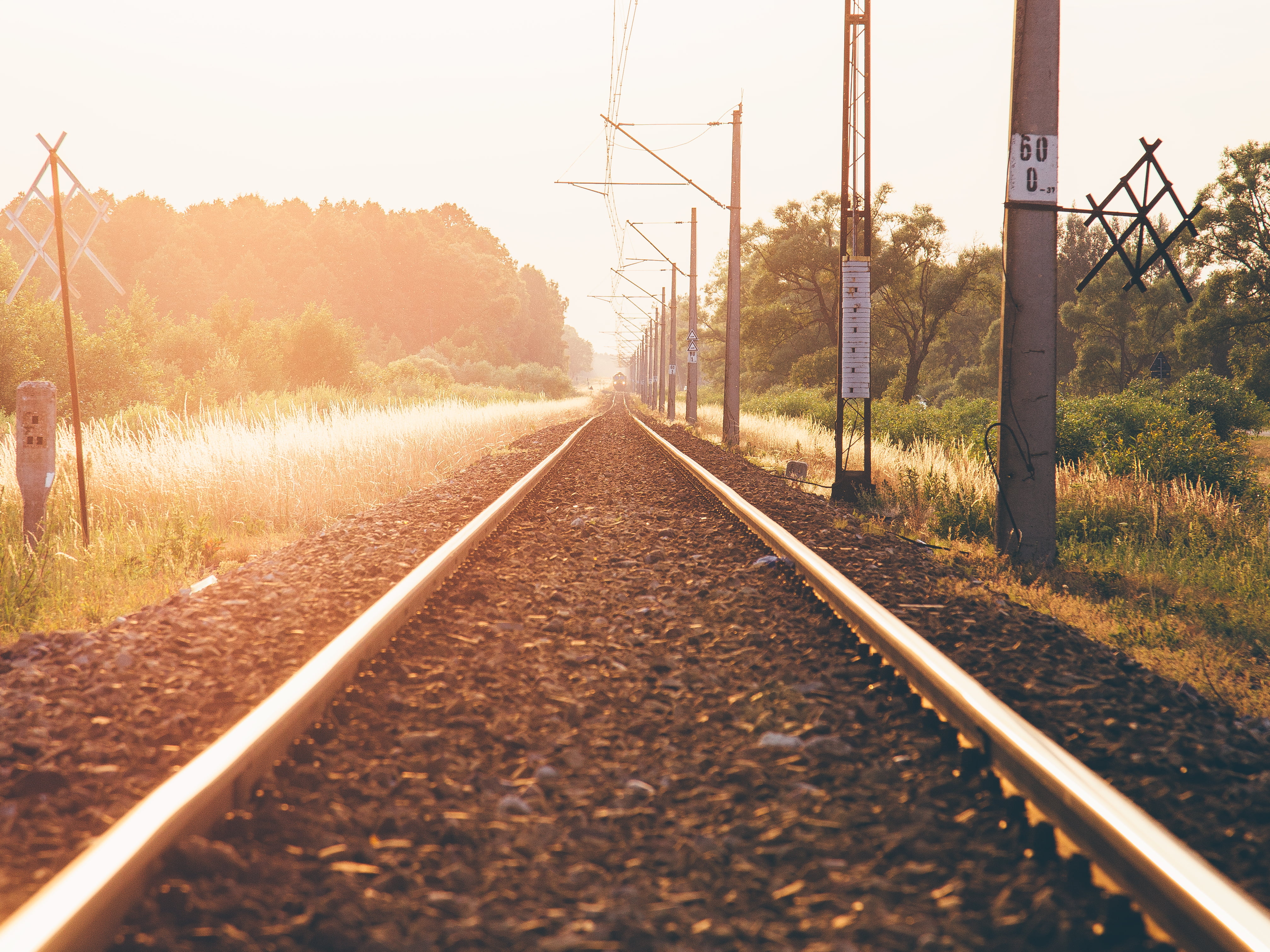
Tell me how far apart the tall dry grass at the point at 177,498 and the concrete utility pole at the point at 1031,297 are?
19.9 ft

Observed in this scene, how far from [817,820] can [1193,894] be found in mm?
844

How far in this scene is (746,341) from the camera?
162 feet

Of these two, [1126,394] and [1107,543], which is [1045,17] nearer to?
[1107,543]

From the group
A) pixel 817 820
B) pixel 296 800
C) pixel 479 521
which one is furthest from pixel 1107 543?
pixel 296 800

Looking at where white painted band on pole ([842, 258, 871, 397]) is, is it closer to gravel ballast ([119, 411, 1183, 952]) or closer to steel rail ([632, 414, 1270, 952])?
gravel ballast ([119, 411, 1183, 952])

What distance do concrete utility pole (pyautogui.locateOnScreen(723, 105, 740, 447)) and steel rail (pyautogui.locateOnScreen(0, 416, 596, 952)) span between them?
1762cm

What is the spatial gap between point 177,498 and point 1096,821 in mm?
8711

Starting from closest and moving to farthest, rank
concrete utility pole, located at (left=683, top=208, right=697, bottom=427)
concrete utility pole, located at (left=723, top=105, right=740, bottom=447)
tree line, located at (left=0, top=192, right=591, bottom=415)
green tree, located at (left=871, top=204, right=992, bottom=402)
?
concrete utility pole, located at (left=723, top=105, right=740, bottom=447)
tree line, located at (left=0, top=192, right=591, bottom=415)
concrete utility pole, located at (left=683, top=208, right=697, bottom=427)
green tree, located at (left=871, top=204, right=992, bottom=402)

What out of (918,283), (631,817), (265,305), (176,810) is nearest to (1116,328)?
(918,283)

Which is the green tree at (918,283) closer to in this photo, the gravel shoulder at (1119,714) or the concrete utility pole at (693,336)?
the concrete utility pole at (693,336)

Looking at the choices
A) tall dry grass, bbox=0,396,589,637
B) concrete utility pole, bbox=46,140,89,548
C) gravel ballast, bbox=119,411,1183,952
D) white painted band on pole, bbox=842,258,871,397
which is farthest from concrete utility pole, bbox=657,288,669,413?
gravel ballast, bbox=119,411,1183,952

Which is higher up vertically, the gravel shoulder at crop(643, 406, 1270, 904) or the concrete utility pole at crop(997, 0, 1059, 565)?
the concrete utility pole at crop(997, 0, 1059, 565)

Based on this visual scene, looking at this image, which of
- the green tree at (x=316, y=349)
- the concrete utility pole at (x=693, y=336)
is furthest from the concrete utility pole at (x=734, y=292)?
the green tree at (x=316, y=349)

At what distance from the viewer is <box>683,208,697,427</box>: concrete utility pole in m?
29.8
